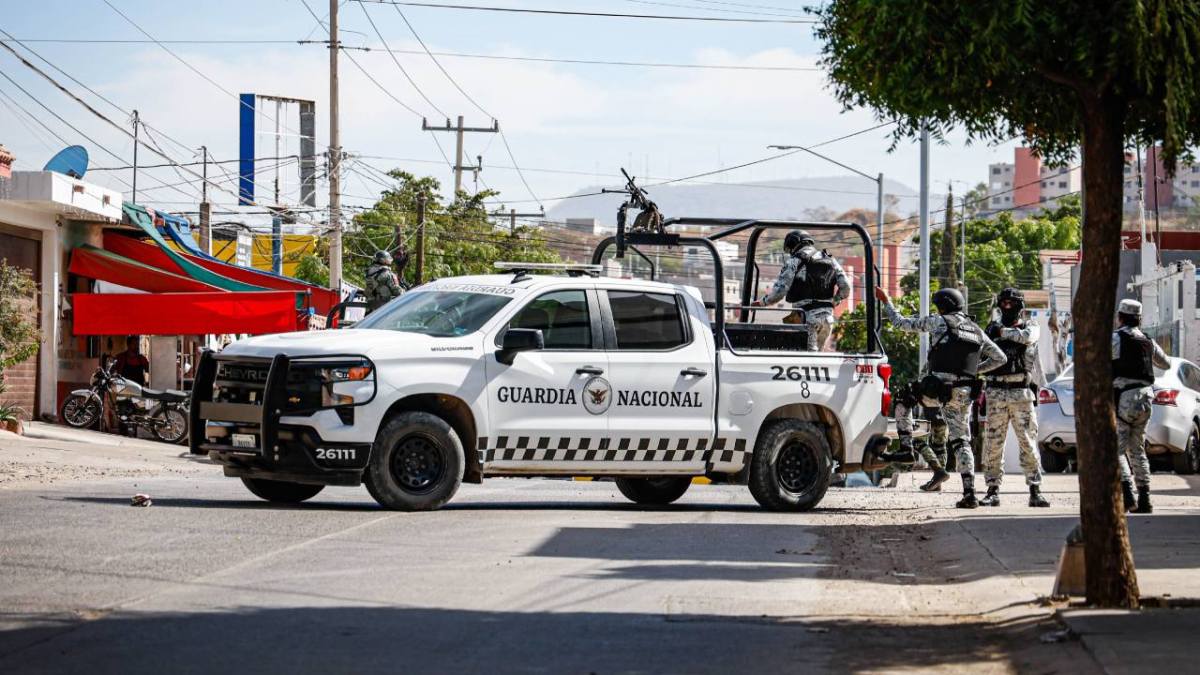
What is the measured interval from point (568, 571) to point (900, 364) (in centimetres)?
7249

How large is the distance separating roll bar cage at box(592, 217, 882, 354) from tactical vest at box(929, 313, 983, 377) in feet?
2.48

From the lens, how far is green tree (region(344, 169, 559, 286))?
6600 centimetres

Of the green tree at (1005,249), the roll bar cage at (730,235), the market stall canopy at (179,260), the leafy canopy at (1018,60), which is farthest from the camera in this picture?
the green tree at (1005,249)

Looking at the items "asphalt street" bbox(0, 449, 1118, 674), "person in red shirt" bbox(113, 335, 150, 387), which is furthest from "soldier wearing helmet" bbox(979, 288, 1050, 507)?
"person in red shirt" bbox(113, 335, 150, 387)

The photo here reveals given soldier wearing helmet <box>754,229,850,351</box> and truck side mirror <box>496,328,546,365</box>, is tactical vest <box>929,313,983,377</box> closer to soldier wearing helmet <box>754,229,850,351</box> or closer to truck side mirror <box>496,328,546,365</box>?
soldier wearing helmet <box>754,229,850,351</box>

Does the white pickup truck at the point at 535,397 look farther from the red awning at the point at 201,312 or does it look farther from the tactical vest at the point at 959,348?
the red awning at the point at 201,312

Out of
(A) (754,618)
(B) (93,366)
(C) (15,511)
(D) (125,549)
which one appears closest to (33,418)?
(B) (93,366)

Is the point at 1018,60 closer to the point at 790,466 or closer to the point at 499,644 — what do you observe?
the point at 499,644

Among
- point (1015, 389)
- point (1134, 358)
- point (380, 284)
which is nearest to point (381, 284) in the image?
point (380, 284)

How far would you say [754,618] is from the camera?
915 cm

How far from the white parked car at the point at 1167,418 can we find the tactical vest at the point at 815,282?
7.94m

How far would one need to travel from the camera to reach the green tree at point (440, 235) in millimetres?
66000

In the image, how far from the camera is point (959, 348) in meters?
17.7

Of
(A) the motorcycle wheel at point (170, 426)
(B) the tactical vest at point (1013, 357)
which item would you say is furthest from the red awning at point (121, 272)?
(B) the tactical vest at point (1013, 357)
